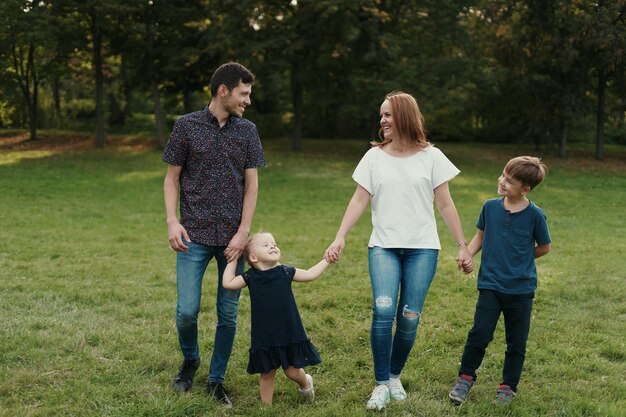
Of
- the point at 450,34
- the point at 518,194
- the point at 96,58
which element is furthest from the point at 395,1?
the point at 518,194

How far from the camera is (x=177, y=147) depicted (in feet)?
14.0

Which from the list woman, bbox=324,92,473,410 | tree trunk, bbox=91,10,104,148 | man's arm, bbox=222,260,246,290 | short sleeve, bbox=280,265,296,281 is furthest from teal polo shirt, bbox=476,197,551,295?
tree trunk, bbox=91,10,104,148

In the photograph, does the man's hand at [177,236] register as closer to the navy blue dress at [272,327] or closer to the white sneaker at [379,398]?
the navy blue dress at [272,327]

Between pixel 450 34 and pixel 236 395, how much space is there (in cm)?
2239

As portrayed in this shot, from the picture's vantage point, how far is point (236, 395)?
4.61 meters

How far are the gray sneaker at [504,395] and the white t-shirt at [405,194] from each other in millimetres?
1118

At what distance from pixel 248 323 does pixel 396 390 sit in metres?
2.18

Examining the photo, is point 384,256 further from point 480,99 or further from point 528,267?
point 480,99

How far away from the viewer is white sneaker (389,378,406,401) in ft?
14.6

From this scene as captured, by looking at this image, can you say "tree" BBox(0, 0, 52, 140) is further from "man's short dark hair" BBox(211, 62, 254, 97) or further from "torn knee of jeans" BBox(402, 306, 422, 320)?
"torn knee of jeans" BBox(402, 306, 422, 320)

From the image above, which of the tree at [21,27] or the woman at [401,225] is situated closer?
the woman at [401,225]

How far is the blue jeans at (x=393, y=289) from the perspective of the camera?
4266 millimetres

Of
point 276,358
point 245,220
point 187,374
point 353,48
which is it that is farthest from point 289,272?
point 353,48

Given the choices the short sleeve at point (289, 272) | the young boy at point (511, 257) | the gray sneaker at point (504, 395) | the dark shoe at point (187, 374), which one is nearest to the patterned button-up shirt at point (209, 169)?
the short sleeve at point (289, 272)
